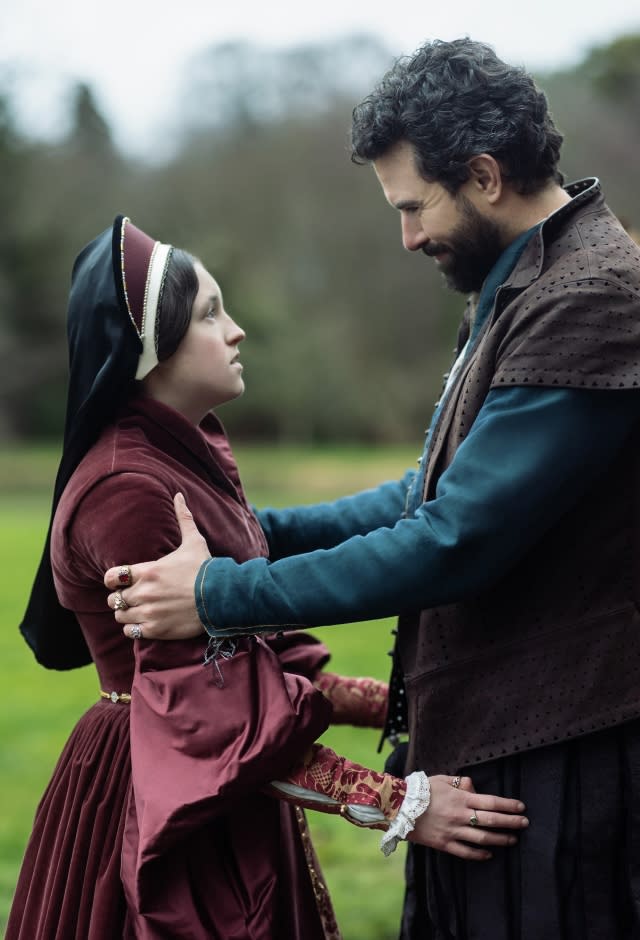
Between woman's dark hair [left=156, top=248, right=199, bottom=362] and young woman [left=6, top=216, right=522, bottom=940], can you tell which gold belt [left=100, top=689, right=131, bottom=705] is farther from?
woman's dark hair [left=156, top=248, right=199, bottom=362]

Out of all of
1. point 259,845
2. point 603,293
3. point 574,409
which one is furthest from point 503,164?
point 259,845

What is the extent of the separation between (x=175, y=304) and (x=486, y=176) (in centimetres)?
72

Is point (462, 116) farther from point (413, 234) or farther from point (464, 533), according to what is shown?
point (464, 533)

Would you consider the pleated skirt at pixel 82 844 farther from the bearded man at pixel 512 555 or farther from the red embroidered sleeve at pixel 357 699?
the red embroidered sleeve at pixel 357 699

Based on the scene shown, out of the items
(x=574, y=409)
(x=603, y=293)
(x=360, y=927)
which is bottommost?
(x=360, y=927)

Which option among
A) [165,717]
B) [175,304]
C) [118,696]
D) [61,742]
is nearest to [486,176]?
[175,304]

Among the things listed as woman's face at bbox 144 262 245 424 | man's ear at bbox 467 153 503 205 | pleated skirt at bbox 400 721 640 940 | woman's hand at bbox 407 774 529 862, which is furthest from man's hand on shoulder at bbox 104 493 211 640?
man's ear at bbox 467 153 503 205

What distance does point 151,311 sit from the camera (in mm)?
2229

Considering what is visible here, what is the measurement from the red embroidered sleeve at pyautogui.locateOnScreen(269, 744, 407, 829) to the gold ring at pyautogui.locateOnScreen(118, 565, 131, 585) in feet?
1.69

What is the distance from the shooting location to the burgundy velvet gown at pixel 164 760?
1990 mm

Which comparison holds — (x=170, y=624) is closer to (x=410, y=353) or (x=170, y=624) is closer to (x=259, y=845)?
(x=259, y=845)

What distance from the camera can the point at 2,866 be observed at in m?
4.13

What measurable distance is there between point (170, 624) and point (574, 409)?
86 cm

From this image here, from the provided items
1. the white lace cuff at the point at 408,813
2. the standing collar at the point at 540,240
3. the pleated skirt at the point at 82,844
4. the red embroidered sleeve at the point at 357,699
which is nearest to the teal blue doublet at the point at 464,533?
the standing collar at the point at 540,240
